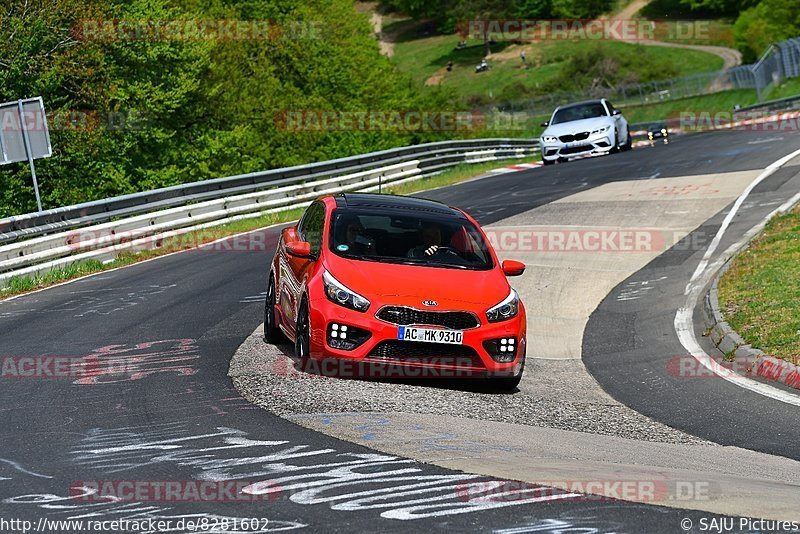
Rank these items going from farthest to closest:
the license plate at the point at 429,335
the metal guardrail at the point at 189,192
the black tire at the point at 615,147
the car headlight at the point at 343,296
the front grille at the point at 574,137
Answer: the black tire at the point at 615,147 < the front grille at the point at 574,137 < the metal guardrail at the point at 189,192 < the car headlight at the point at 343,296 < the license plate at the point at 429,335

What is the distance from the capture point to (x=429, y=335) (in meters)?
10.4

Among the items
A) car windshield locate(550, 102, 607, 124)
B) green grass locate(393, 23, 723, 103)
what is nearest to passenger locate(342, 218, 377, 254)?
car windshield locate(550, 102, 607, 124)

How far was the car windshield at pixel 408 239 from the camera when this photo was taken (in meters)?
→ 11.4

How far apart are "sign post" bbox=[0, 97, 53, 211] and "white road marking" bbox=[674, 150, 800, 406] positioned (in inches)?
437

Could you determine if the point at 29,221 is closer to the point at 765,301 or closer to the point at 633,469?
the point at 765,301

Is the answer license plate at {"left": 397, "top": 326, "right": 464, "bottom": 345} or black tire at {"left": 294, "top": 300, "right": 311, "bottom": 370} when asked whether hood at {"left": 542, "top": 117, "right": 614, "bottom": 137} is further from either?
license plate at {"left": 397, "top": 326, "right": 464, "bottom": 345}

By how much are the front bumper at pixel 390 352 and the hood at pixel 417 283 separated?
22 cm

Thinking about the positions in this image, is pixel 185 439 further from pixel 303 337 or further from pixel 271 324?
pixel 271 324

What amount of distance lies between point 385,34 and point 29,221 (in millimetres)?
145203

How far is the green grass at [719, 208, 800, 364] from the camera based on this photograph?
12.5 m

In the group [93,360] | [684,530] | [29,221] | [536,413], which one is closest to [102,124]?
[29,221]

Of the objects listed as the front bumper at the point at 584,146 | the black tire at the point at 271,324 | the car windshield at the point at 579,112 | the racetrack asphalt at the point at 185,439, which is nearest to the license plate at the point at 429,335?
the racetrack asphalt at the point at 185,439

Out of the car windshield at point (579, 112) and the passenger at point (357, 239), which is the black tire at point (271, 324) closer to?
the passenger at point (357, 239)

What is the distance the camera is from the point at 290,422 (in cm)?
875
